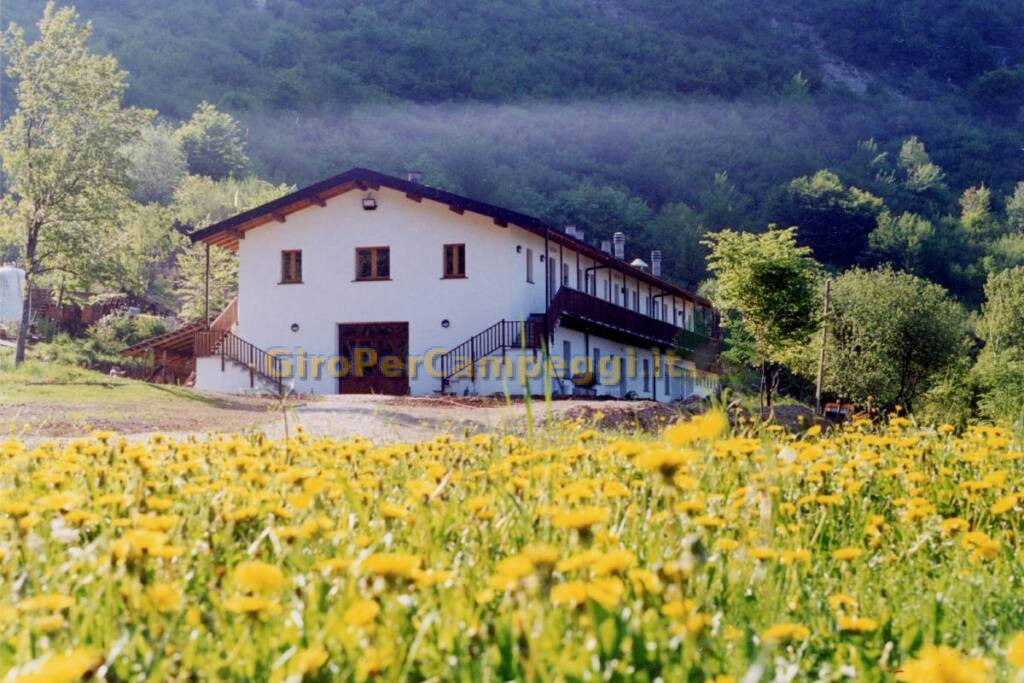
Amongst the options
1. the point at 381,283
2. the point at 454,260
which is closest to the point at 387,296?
the point at 381,283

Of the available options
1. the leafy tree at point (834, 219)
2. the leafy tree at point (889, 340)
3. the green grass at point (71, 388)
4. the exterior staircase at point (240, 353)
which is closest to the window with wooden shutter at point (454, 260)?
the exterior staircase at point (240, 353)

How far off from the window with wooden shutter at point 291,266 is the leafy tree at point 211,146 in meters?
54.0

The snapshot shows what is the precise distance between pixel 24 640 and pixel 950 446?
5208mm

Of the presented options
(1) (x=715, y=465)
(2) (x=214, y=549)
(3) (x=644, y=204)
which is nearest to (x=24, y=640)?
(2) (x=214, y=549)

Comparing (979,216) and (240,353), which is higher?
(979,216)

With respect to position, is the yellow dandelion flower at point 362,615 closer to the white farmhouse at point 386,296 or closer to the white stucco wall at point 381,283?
the white farmhouse at point 386,296

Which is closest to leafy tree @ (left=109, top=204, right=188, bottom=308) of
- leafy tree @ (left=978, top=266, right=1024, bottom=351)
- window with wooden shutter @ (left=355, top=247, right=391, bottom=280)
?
window with wooden shutter @ (left=355, top=247, right=391, bottom=280)

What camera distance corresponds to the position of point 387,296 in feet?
96.5

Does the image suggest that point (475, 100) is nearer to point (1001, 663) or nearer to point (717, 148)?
point (717, 148)

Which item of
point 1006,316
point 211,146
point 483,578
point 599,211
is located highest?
point 211,146

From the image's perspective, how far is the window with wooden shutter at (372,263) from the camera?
29562 mm

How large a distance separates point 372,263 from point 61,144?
914 centimetres

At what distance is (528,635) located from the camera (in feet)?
6.48

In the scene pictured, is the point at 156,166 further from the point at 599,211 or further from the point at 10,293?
the point at 10,293
